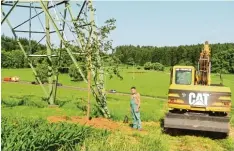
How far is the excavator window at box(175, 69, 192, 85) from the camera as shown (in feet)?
55.1

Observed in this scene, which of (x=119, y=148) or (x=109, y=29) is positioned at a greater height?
(x=109, y=29)

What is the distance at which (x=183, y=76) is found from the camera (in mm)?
16922

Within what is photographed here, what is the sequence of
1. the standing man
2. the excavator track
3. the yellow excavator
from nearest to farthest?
the excavator track < the yellow excavator < the standing man

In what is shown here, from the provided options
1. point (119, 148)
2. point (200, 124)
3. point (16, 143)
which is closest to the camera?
point (16, 143)

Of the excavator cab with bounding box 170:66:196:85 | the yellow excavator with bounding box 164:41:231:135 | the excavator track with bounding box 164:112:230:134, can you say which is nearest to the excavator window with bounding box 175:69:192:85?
the excavator cab with bounding box 170:66:196:85

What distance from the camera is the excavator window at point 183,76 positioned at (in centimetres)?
1680

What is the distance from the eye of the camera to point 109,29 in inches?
633

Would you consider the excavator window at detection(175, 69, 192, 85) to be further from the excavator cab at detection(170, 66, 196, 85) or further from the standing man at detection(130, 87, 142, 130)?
the standing man at detection(130, 87, 142, 130)

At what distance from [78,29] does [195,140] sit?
6.49 meters

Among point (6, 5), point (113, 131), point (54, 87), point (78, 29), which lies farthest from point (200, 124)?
point (6, 5)

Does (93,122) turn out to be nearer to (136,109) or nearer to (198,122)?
(136,109)

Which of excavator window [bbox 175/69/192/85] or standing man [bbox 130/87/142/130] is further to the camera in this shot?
excavator window [bbox 175/69/192/85]

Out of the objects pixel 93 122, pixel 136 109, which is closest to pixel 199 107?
pixel 136 109

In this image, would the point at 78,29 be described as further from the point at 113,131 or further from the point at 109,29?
the point at 113,131
